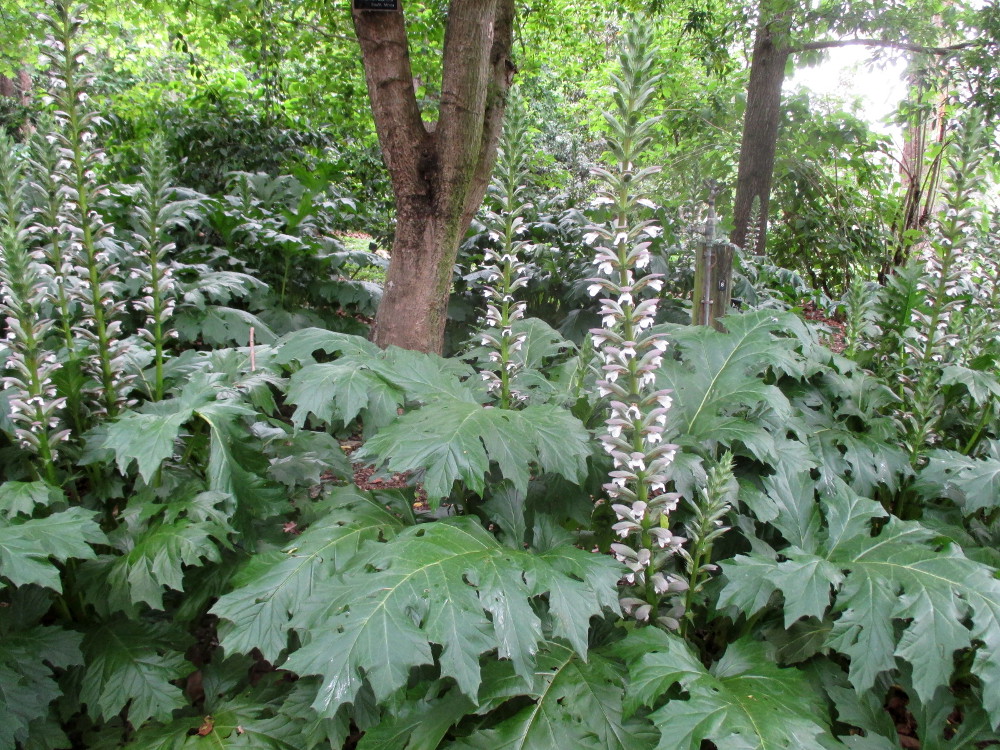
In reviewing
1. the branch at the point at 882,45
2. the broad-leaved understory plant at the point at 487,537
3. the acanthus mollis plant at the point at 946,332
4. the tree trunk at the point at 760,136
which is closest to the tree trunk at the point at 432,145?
the broad-leaved understory plant at the point at 487,537

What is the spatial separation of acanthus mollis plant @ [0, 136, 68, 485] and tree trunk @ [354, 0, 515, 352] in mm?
2561

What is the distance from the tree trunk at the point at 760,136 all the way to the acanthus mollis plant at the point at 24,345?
809 centimetres

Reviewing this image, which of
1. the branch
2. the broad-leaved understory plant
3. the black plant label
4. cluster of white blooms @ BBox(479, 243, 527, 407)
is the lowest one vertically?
the broad-leaved understory plant

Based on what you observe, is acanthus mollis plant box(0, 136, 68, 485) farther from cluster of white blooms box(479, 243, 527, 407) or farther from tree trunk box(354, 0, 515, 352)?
tree trunk box(354, 0, 515, 352)

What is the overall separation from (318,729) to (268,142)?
24.9ft

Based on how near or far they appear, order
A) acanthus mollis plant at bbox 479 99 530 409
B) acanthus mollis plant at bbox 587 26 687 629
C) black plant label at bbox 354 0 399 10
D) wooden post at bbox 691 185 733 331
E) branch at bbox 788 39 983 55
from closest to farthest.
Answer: acanthus mollis plant at bbox 587 26 687 629, acanthus mollis plant at bbox 479 99 530 409, wooden post at bbox 691 185 733 331, black plant label at bbox 354 0 399 10, branch at bbox 788 39 983 55

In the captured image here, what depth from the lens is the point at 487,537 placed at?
2.17 metres

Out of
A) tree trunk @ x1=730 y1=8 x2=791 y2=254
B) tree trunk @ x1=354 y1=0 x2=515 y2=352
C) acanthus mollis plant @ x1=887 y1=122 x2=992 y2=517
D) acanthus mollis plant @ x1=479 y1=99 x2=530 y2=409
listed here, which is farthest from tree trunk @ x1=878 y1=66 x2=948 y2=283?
acanthus mollis plant @ x1=479 y1=99 x2=530 y2=409

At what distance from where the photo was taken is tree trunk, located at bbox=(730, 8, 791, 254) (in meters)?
8.77

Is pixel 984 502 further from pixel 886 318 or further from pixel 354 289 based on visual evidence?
pixel 354 289

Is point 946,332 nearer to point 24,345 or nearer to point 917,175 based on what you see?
point 24,345

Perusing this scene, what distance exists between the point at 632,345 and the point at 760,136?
838 centimetres

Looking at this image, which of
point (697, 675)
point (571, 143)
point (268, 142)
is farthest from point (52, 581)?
point (571, 143)

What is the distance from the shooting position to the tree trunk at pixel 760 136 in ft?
28.8
